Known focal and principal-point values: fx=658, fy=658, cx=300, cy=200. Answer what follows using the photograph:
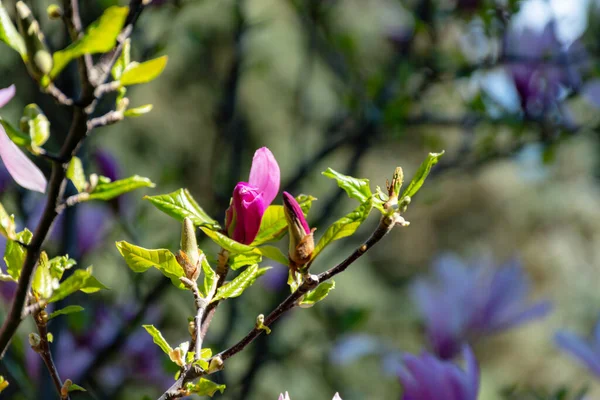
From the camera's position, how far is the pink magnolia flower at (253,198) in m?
0.27

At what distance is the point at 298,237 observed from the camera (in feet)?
0.84

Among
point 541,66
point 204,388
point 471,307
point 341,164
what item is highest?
point 204,388

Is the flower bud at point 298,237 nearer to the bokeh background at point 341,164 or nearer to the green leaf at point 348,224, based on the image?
the green leaf at point 348,224

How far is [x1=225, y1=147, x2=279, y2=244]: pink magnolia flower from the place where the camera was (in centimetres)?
27

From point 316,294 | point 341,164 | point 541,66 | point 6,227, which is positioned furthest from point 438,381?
point 341,164

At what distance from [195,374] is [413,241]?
2.00 metres

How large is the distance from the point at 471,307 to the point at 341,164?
4.23 ft

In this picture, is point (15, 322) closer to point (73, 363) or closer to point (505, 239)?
point (73, 363)

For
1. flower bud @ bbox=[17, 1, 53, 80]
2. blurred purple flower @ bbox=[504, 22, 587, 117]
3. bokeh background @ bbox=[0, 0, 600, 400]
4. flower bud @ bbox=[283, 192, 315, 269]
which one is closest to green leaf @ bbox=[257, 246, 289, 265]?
flower bud @ bbox=[283, 192, 315, 269]

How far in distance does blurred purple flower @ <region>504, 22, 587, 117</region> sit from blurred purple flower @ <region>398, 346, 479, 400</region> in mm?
497

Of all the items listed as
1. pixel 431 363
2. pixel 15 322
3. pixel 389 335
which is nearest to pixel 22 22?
pixel 15 322

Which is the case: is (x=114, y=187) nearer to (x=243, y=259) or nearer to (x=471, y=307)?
(x=243, y=259)

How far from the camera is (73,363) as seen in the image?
648 millimetres

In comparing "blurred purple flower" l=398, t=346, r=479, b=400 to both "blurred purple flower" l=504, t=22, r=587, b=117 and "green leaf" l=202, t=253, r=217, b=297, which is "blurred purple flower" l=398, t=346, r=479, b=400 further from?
"blurred purple flower" l=504, t=22, r=587, b=117
